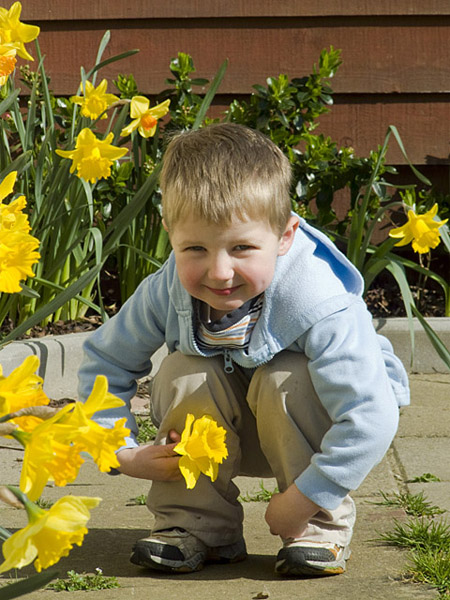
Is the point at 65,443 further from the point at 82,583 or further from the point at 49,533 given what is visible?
the point at 82,583

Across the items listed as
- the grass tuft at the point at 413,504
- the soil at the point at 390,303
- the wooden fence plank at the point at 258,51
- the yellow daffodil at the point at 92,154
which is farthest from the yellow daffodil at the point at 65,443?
the wooden fence plank at the point at 258,51

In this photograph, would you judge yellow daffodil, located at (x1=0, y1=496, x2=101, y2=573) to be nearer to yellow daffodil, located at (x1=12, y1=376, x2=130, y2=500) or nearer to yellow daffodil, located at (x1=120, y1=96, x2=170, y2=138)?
yellow daffodil, located at (x1=12, y1=376, x2=130, y2=500)

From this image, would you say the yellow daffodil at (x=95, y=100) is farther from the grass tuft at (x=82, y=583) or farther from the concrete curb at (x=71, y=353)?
the grass tuft at (x=82, y=583)

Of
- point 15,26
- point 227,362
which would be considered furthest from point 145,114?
point 227,362

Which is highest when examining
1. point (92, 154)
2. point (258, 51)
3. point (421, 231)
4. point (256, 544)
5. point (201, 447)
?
point (258, 51)

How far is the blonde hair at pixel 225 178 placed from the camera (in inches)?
65.7

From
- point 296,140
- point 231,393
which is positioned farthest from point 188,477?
point 296,140

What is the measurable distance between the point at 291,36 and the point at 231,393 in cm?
253

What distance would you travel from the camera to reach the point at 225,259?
166 cm

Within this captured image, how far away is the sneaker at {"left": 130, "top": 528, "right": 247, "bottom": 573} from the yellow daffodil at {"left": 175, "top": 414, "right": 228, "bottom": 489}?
211 mm

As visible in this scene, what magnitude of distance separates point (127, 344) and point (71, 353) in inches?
46.0

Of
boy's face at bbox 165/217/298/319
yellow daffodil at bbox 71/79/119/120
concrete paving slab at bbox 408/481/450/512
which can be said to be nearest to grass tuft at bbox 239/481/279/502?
concrete paving slab at bbox 408/481/450/512

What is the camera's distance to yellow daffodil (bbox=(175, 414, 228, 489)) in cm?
157

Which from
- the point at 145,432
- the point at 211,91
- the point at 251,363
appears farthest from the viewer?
the point at 211,91
